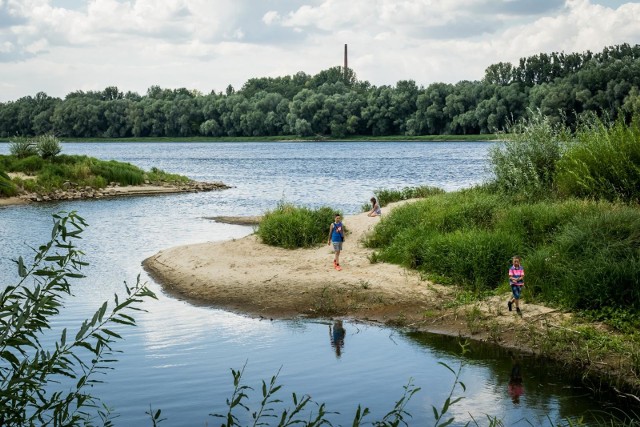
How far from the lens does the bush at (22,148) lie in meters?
56.8

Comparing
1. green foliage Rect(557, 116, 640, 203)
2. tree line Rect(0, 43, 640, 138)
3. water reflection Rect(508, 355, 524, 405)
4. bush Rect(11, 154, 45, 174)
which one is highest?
tree line Rect(0, 43, 640, 138)

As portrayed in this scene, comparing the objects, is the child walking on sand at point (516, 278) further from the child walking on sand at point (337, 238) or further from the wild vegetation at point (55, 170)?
the wild vegetation at point (55, 170)

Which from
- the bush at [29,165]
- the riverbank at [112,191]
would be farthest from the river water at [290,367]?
the bush at [29,165]

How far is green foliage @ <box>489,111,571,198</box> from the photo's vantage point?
81.3 ft

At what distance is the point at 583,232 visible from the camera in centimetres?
1820

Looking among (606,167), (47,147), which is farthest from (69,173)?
(606,167)

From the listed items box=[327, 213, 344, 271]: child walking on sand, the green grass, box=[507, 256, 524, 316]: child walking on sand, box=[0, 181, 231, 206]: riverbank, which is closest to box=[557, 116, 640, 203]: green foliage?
box=[507, 256, 524, 316]: child walking on sand

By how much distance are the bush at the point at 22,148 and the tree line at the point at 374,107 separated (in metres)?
54.1

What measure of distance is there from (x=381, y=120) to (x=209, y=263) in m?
125

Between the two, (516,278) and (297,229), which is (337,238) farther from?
(516,278)

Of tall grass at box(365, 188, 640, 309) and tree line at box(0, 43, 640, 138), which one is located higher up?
tree line at box(0, 43, 640, 138)

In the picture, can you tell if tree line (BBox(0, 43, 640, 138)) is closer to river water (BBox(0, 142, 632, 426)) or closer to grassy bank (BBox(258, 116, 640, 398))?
grassy bank (BBox(258, 116, 640, 398))

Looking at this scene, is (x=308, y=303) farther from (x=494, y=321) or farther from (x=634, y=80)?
(x=634, y=80)

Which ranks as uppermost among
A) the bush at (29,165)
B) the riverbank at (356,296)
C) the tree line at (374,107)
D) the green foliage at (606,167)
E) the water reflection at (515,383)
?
the tree line at (374,107)
